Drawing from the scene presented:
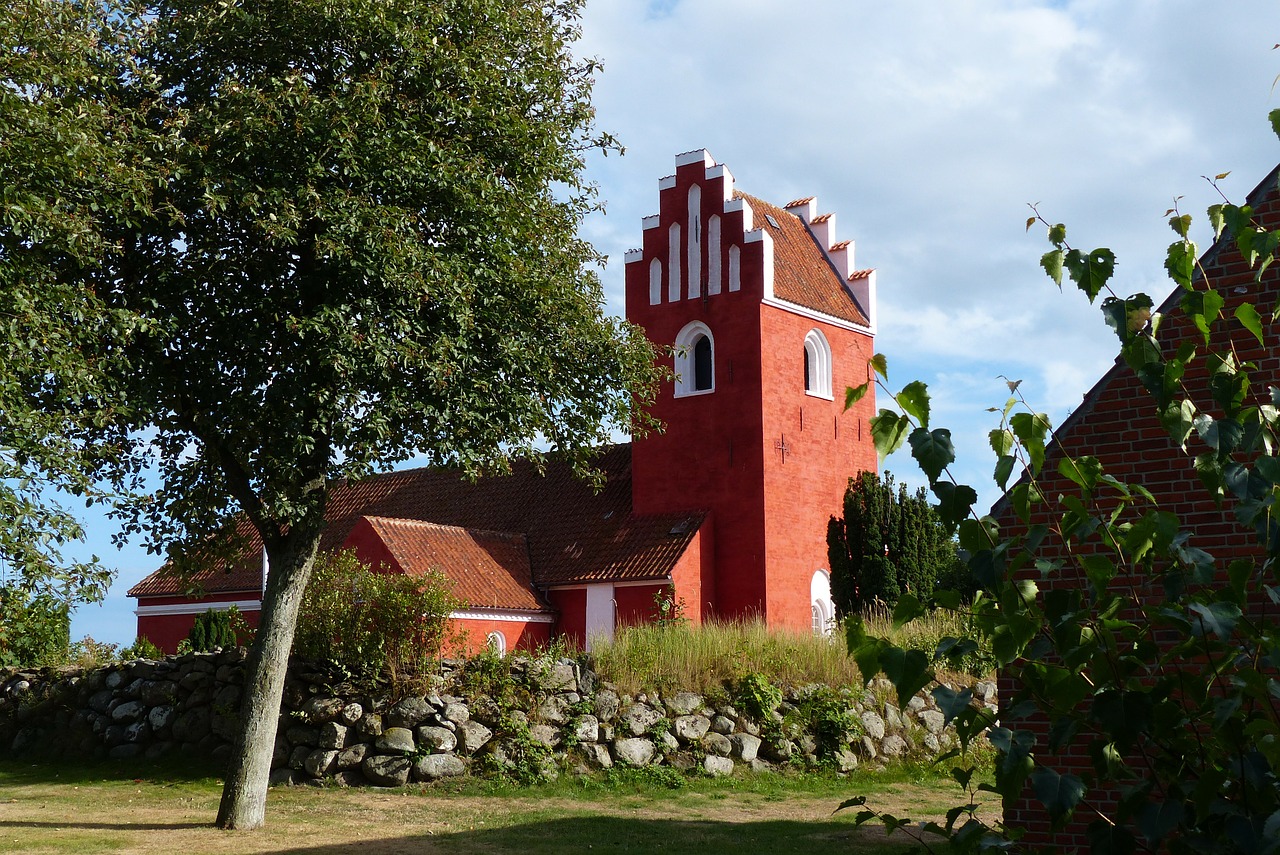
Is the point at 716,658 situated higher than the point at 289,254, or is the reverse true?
the point at 289,254

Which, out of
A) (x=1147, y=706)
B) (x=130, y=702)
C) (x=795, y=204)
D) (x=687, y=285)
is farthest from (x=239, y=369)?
(x=795, y=204)

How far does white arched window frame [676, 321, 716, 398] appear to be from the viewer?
2972cm

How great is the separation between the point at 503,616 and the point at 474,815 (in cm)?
1462

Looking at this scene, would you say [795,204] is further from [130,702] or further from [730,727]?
[130,702]

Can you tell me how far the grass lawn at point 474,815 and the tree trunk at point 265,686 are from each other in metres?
0.39

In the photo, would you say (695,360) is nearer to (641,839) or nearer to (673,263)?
(673,263)

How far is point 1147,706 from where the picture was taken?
434 centimetres

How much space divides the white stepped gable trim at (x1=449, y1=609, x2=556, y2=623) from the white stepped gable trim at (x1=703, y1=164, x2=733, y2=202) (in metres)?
12.0

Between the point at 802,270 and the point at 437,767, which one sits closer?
the point at 437,767

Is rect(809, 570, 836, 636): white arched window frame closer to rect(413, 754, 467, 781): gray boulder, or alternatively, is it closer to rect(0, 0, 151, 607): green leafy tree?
rect(413, 754, 467, 781): gray boulder

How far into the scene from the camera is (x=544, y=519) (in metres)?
32.0

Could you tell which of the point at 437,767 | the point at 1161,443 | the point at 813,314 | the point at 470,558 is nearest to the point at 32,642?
the point at 470,558

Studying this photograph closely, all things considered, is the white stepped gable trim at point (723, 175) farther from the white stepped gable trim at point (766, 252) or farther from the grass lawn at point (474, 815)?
the grass lawn at point (474, 815)

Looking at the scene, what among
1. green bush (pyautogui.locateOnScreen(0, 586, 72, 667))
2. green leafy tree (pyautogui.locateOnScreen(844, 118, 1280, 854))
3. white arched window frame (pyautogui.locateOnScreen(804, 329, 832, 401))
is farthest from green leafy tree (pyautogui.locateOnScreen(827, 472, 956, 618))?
green leafy tree (pyautogui.locateOnScreen(844, 118, 1280, 854))
